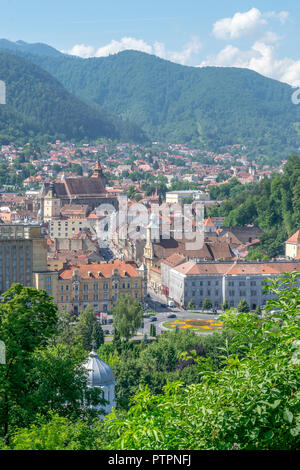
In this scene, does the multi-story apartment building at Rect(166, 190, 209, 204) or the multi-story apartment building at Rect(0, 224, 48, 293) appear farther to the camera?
the multi-story apartment building at Rect(166, 190, 209, 204)

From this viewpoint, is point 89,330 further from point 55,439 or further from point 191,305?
point 55,439

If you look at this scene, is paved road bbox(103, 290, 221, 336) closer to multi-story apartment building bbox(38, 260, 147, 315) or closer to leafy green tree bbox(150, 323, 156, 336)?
leafy green tree bbox(150, 323, 156, 336)

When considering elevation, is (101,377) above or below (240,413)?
below

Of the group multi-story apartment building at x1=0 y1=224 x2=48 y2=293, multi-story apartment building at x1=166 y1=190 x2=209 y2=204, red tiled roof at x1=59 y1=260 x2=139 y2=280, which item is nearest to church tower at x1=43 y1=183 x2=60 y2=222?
multi-story apartment building at x1=166 y1=190 x2=209 y2=204

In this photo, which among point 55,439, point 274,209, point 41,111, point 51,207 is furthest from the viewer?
point 41,111

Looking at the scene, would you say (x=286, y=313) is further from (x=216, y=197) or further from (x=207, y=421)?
(x=216, y=197)

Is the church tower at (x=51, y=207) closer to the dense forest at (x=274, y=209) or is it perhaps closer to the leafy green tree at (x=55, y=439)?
the dense forest at (x=274, y=209)

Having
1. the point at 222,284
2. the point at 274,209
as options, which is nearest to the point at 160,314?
the point at 222,284
